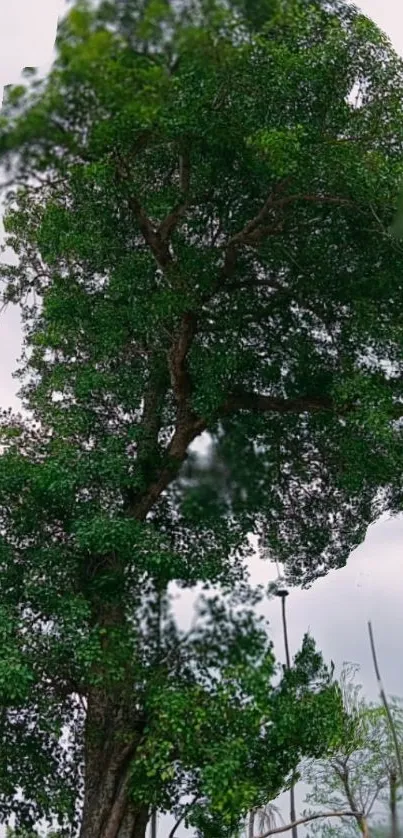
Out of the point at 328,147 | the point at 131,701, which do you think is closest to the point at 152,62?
the point at 328,147

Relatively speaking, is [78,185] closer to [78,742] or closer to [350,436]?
[350,436]

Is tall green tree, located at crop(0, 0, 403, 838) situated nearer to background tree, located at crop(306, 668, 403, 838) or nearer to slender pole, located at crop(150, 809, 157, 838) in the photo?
slender pole, located at crop(150, 809, 157, 838)

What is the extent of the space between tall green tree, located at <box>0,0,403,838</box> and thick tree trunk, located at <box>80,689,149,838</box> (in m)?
0.02

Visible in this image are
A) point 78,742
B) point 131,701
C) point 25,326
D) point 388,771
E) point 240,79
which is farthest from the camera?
point 388,771

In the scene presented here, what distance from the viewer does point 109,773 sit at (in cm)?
671

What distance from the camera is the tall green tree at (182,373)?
5.79m

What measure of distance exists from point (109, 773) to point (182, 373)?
113 inches

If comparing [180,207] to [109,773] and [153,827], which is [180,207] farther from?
[153,827]

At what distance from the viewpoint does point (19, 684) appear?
5.85m

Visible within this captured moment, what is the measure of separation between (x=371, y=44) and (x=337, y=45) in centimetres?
46

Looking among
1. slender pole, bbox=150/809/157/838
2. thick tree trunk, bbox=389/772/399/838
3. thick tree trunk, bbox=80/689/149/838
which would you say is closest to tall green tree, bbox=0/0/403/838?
thick tree trunk, bbox=80/689/149/838

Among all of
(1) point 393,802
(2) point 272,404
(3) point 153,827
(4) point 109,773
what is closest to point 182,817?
(4) point 109,773

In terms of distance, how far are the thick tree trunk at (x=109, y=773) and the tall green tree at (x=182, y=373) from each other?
0.02m

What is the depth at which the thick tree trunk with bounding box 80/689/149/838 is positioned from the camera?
657 centimetres
